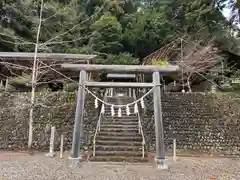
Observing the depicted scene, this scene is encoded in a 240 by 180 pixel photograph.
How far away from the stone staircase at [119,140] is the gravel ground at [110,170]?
56 cm

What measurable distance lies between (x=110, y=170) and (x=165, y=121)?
12.6 ft

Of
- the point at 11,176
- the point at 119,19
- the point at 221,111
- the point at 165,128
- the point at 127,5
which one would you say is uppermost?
the point at 127,5

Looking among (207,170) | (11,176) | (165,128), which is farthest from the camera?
(165,128)

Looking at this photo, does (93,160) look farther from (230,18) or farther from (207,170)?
(230,18)

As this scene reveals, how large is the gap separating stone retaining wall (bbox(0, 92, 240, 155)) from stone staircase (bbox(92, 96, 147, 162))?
18.4 inches

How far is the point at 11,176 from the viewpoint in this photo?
5379mm

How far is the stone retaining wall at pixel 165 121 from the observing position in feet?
28.7

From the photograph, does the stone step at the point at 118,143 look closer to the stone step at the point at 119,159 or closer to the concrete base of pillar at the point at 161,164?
the stone step at the point at 119,159

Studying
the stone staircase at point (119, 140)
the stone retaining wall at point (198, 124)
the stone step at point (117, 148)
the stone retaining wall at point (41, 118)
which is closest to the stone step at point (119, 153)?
the stone staircase at point (119, 140)

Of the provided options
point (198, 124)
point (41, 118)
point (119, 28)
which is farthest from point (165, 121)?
point (119, 28)

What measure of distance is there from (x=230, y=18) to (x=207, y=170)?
10.2 meters

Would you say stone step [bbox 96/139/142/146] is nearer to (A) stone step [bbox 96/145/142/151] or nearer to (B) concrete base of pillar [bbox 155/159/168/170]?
(A) stone step [bbox 96/145/142/151]

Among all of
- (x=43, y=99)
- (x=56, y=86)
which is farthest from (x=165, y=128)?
(x=56, y=86)

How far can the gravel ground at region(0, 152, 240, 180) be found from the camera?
5.53 meters
